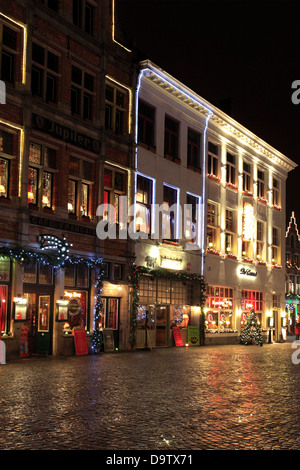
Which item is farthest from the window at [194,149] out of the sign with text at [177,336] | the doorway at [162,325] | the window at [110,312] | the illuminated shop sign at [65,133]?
the window at [110,312]

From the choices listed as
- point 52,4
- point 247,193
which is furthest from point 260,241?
point 52,4

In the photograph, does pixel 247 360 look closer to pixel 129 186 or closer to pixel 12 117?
pixel 129 186

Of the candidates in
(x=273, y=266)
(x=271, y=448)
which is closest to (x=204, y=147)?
(x=273, y=266)

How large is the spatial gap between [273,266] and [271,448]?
3220cm

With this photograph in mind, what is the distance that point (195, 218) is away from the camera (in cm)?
3045

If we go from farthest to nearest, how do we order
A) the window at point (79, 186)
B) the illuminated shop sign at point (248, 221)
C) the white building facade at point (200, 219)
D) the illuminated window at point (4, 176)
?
1. the illuminated shop sign at point (248, 221)
2. the white building facade at point (200, 219)
3. the window at point (79, 186)
4. the illuminated window at point (4, 176)

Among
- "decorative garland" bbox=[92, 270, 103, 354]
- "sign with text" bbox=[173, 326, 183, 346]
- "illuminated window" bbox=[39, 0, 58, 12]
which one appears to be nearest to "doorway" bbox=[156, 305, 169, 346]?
"sign with text" bbox=[173, 326, 183, 346]

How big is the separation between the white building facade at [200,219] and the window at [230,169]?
6 cm

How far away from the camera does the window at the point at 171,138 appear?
29.0 meters

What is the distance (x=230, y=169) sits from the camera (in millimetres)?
34594

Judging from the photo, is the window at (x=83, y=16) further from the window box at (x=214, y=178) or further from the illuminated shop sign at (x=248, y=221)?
the illuminated shop sign at (x=248, y=221)

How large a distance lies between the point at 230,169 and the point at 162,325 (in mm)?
11467

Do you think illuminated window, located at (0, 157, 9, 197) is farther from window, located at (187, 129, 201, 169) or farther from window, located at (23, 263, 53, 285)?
window, located at (187, 129, 201, 169)

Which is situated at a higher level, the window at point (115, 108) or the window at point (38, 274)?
the window at point (115, 108)
